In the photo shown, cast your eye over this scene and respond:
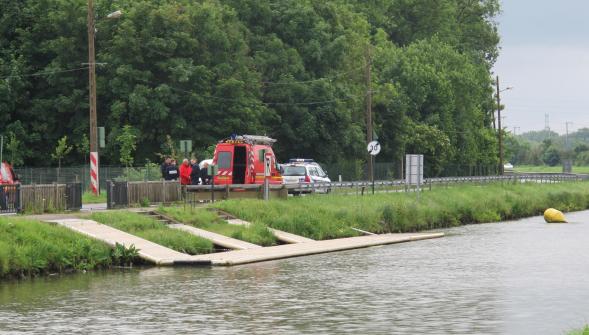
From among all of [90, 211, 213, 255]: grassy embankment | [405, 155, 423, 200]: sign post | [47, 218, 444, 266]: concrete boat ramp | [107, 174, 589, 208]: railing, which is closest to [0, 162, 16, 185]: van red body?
[107, 174, 589, 208]: railing

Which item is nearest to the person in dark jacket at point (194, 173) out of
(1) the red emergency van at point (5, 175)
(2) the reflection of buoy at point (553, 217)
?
(1) the red emergency van at point (5, 175)

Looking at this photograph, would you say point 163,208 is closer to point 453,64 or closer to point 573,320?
point 573,320

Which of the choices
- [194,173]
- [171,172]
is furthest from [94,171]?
[194,173]

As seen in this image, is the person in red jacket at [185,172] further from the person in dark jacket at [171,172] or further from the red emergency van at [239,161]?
the red emergency van at [239,161]

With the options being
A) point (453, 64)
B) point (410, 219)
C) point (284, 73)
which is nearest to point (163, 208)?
point (410, 219)

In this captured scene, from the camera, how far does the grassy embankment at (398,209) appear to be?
131 ft

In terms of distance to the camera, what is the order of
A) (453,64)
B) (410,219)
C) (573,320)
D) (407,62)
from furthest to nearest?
(453,64) → (407,62) → (410,219) → (573,320)

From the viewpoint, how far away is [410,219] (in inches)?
1845

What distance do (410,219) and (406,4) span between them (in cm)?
8194

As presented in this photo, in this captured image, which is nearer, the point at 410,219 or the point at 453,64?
the point at 410,219

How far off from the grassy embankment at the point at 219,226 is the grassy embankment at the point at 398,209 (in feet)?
4.97

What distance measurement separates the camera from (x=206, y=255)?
32.0 m

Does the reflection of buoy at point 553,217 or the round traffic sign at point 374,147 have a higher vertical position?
the round traffic sign at point 374,147

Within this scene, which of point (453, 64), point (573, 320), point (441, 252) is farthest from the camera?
point (453, 64)
